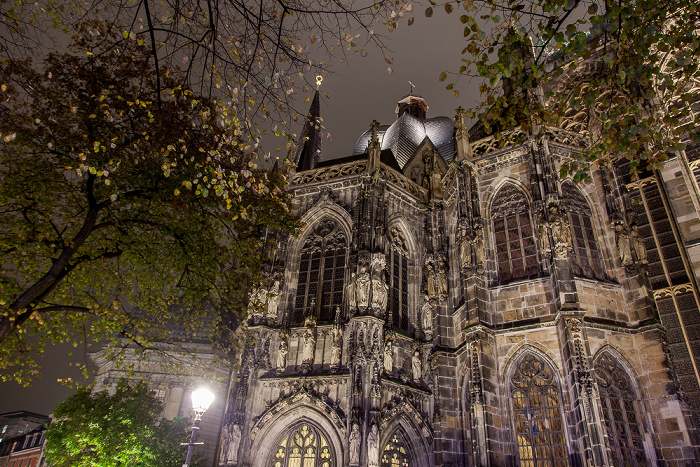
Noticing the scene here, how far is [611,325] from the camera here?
46.1ft

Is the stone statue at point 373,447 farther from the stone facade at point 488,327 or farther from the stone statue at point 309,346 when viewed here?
the stone statue at point 309,346

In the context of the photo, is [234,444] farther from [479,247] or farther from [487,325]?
[479,247]

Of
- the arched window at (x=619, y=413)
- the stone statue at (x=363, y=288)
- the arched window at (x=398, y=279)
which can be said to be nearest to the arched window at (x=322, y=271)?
the stone statue at (x=363, y=288)

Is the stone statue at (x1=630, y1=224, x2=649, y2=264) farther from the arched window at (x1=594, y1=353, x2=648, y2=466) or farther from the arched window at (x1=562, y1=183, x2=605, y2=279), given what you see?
the arched window at (x1=594, y1=353, x2=648, y2=466)

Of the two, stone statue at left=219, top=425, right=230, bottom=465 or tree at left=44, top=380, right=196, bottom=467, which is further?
Result: tree at left=44, top=380, right=196, bottom=467

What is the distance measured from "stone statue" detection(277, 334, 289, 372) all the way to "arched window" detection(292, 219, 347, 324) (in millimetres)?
1075

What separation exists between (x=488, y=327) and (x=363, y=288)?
4.03 metres

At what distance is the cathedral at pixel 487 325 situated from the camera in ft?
43.8

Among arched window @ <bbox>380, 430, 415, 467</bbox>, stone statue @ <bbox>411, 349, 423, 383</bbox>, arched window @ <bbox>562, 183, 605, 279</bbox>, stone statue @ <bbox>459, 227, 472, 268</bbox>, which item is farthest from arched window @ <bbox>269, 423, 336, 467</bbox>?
arched window @ <bbox>562, 183, 605, 279</bbox>

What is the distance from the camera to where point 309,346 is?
16703 mm

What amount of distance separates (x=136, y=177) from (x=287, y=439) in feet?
31.2

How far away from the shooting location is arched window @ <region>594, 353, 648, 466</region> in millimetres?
12539

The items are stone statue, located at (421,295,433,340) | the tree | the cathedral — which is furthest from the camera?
the tree

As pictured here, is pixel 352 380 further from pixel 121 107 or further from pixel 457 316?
pixel 121 107
